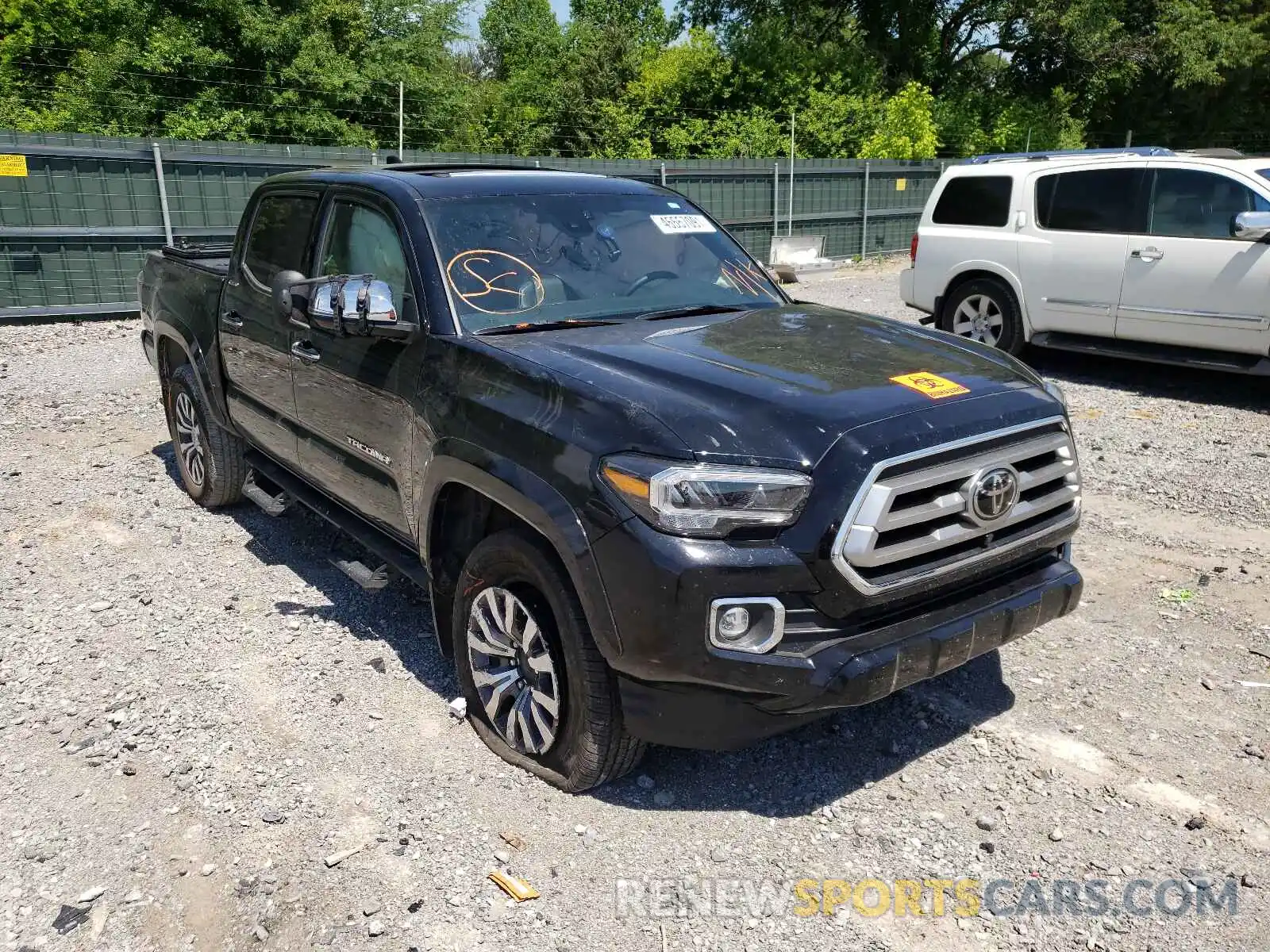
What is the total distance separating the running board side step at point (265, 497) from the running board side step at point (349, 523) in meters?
0.07

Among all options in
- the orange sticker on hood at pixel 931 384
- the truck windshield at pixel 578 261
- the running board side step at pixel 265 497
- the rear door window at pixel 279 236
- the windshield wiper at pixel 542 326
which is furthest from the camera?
the running board side step at pixel 265 497

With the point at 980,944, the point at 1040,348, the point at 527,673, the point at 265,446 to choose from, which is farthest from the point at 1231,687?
the point at 1040,348

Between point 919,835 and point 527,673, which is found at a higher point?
point 527,673

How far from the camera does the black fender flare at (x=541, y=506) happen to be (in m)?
2.84

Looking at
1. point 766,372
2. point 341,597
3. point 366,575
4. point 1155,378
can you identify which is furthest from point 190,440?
point 1155,378

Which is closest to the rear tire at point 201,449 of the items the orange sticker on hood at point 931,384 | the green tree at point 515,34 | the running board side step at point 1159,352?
the orange sticker on hood at point 931,384

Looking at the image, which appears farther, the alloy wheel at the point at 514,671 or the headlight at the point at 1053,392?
the headlight at the point at 1053,392

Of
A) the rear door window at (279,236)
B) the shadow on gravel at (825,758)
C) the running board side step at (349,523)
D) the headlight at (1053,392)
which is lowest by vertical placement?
the shadow on gravel at (825,758)

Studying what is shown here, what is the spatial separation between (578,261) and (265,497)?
2.36 metres

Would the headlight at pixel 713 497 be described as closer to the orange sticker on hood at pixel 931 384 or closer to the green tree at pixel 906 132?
the orange sticker on hood at pixel 931 384

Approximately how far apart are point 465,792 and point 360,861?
1.38 ft

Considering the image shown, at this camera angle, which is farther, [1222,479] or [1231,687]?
[1222,479]

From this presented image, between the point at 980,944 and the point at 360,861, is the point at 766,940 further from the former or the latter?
the point at 360,861

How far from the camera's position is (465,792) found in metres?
3.37
